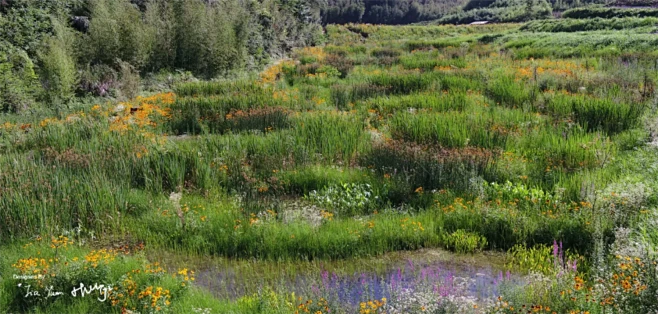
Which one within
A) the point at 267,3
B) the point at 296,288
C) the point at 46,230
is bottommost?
the point at 296,288

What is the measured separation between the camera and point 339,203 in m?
6.51

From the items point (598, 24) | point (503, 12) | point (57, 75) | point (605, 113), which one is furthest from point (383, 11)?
point (605, 113)

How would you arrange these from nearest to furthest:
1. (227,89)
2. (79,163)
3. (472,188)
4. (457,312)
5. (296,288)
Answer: (457,312), (296,288), (472,188), (79,163), (227,89)

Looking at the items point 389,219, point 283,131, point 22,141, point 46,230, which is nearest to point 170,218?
point 46,230

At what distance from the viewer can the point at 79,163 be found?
7.09 meters

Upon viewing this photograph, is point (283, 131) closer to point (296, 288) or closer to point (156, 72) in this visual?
point (296, 288)

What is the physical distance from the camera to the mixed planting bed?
424 cm

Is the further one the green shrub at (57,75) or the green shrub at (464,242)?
the green shrub at (57,75)

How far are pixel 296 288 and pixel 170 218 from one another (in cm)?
213

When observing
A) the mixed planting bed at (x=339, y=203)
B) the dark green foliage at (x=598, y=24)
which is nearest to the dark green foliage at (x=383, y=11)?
the dark green foliage at (x=598, y=24)

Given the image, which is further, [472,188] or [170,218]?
[472,188]

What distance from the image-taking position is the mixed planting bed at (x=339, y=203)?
4.24 m

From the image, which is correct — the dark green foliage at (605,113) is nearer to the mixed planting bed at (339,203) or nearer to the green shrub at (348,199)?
the mixed planting bed at (339,203)
